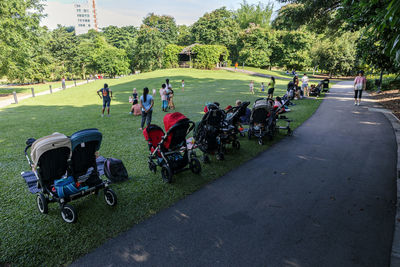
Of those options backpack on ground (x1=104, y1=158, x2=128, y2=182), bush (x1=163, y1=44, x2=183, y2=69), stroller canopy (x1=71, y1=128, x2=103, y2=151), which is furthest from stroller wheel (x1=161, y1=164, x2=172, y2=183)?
bush (x1=163, y1=44, x2=183, y2=69)

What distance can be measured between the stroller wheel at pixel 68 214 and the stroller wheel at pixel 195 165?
2808 mm

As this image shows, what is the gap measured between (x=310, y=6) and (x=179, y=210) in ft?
42.9

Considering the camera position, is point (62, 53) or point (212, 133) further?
point (62, 53)

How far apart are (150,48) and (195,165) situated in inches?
2275

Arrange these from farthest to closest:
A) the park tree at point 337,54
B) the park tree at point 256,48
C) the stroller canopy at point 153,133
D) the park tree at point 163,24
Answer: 1. the park tree at point 163,24
2. the park tree at point 256,48
3. the park tree at point 337,54
4. the stroller canopy at point 153,133

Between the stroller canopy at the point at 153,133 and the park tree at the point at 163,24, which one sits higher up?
the park tree at the point at 163,24

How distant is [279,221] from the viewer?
409 centimetres

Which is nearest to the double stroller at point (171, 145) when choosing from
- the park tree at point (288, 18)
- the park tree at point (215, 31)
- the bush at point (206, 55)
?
the park tree at point (288, 18)

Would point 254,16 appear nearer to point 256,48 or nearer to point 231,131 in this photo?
point 256,48

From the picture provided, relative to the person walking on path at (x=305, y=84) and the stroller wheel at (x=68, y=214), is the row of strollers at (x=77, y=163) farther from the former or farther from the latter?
the person walking on path at (x=305, y=84)

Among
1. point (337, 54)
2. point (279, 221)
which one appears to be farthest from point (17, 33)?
point (337, 54)

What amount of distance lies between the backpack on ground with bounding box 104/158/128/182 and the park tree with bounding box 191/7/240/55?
197 ft

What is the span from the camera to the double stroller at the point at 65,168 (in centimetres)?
400

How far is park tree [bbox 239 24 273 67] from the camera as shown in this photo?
5500 cm
